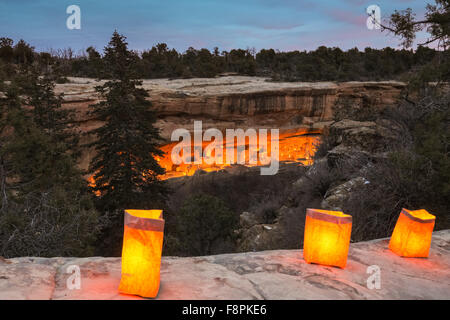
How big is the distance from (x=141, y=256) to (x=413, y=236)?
98.2 inches

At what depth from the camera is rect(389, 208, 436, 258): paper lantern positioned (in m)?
3.23

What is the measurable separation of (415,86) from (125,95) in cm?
1007

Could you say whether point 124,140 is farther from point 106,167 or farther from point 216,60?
point 216,60

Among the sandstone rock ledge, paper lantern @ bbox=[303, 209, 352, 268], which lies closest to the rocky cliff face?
the sandstone rock ledge

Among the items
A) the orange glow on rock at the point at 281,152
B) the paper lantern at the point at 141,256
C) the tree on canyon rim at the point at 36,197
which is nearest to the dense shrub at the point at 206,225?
the tree on canyon rim at the point at 36,197

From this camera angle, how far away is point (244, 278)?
8.04ft

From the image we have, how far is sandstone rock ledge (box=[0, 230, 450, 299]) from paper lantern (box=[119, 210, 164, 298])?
0.08m

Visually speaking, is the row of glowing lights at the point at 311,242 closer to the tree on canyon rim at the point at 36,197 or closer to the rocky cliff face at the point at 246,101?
the tree on canyon rim at the point at 36,197

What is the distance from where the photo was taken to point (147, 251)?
223cm

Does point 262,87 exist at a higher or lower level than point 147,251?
higher

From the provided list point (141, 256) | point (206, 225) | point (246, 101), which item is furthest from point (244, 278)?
point (246, 101)
